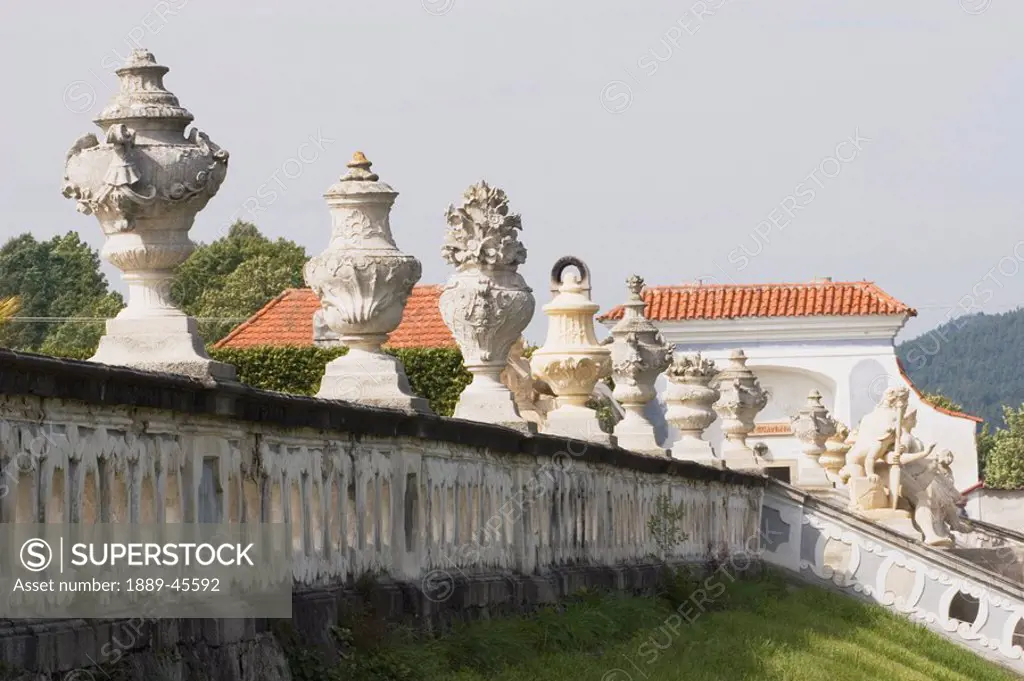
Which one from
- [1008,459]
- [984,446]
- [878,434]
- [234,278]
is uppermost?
[234,278]

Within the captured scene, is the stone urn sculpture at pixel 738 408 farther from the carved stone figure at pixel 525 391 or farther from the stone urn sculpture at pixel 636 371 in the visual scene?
the carved stone figure at pixel 525 391

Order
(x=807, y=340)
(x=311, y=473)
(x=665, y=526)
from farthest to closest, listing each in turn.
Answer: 1. (x=807, y=340)
2. (x=665, y=526)
3. (x=311, y=473)

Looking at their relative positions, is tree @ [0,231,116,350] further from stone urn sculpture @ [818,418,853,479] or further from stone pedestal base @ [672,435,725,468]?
stone pedestal base @ [672,435,725,468]

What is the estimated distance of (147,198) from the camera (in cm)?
977

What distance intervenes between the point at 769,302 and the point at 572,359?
45.7 m

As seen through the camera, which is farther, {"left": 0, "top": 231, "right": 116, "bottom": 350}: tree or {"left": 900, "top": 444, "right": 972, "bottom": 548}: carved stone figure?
{"left": 0, "top": 231, "right": 116, "bottom": 350}: tree

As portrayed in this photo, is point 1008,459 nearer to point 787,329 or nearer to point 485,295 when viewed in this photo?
point 787,329

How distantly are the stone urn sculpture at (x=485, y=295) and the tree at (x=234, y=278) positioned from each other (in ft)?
174

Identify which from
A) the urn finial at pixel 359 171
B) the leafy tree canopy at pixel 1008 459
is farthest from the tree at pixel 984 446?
the urn finial at pixel 359 171

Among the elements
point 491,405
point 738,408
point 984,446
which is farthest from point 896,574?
point 984,446

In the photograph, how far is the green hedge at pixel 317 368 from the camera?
40938 mm

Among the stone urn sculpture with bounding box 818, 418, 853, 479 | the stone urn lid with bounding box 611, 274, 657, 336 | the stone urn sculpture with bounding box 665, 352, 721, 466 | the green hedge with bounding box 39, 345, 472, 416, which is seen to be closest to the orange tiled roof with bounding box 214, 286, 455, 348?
the green hedge with bounding box 39, 345, 472, 416

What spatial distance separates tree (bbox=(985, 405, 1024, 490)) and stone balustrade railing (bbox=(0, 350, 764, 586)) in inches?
3102

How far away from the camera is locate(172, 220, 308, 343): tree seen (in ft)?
230
